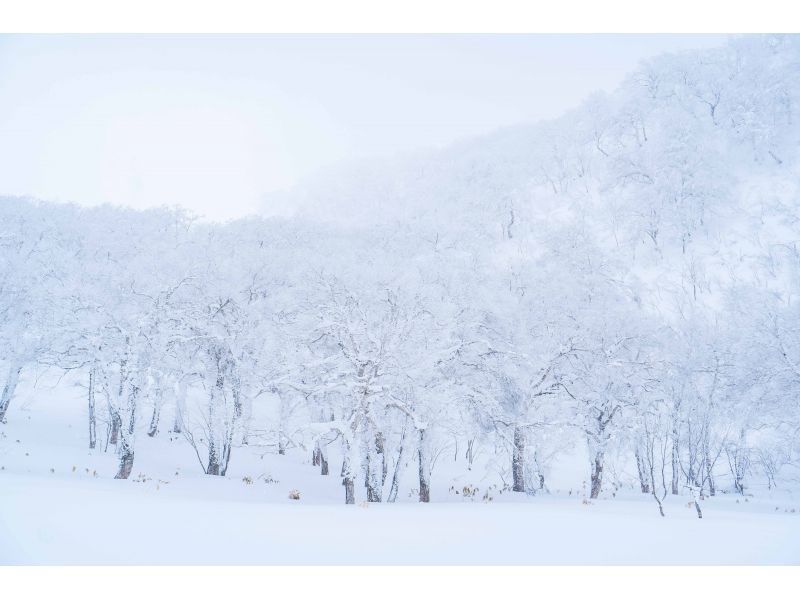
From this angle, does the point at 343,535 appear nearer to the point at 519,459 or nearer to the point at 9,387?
the point at 519,459

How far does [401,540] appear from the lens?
7.93 m

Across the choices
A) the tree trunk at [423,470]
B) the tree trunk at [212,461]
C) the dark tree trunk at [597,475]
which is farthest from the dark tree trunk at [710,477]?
the tree trunk at [212,461]

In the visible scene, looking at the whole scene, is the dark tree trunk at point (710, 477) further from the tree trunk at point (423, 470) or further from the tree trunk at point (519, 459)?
the tree trunk at point (423, 470)

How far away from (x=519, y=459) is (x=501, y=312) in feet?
21.5

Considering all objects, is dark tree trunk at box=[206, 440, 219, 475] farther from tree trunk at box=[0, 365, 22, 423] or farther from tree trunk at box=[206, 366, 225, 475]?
tree trunk at box=[0, 365, 22, 423]

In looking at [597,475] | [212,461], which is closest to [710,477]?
[597,475]

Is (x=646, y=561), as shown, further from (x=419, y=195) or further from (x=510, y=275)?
(x=419, y=195)

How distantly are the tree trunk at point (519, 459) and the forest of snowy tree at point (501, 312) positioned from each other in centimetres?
8

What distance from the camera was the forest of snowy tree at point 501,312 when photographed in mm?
15547

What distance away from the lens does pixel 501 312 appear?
20781 millimetres

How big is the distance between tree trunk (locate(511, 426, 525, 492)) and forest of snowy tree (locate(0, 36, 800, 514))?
0.08 meters

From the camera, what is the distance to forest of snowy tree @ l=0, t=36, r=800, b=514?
15547 mm

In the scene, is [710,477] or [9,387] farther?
[9,387]
